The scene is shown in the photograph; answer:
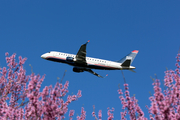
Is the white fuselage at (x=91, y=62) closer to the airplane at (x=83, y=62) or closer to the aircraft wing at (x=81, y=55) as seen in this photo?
the airplane at (x=83, y=62)

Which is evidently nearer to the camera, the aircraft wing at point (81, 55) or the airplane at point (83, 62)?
the aircraft wing at point (81, 55)

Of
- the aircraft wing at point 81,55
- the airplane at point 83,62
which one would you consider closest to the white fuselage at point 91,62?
the airplane at point 83,62

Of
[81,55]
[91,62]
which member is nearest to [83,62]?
[81,55]

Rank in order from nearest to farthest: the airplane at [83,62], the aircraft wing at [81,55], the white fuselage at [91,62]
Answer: the aircraft wing at [81,55] < the airplane at [83,62] < the white fuselage at [91,62]

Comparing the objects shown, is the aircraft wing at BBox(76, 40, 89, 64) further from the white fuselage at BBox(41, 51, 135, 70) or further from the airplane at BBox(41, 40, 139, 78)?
the white fuselage at BBox(41, 51, 135, 70)

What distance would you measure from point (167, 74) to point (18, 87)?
13366 mm

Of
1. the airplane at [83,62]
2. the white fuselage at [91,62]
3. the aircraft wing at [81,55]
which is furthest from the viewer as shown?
the white fuselage at [91,62]

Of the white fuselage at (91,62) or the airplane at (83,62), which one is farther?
the white fuselage at (91,62)

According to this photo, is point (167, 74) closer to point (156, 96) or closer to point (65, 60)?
point (156, 96)

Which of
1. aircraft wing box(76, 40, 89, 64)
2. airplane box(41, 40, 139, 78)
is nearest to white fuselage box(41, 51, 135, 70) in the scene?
airplane box(41, 40, 139, 78)

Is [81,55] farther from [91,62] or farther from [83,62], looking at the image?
[91,62]

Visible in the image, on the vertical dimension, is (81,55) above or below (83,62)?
above

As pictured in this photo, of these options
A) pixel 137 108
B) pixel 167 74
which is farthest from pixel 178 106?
pixel 167 74

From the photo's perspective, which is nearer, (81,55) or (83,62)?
(81,55)
